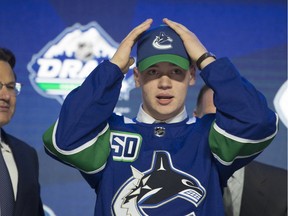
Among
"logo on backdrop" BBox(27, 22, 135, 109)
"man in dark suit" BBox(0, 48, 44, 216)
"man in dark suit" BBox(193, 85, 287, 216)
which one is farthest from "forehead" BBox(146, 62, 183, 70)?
"logo on backdrop" BBox(27, 22, 135, 109)

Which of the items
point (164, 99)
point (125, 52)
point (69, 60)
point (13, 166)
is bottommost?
point (13, 166)

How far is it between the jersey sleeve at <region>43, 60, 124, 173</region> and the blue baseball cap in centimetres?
8

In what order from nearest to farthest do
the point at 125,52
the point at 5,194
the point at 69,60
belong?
the point at 125,52
the point at 5,194
the point at 69,60

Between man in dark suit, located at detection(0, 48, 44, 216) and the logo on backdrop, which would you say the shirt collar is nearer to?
man in dark suit, located at detection(0, 48, 44, 216)

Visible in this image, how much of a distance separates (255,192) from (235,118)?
22.6 inches

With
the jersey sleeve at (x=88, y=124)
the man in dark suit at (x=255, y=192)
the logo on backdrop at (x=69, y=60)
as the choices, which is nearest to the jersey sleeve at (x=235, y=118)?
the jersey sleeve at (x=88, y=124)

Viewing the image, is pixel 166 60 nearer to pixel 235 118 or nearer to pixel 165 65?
pixel 165 65

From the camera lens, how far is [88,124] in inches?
55.9

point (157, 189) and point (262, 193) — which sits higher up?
point (262, 193)

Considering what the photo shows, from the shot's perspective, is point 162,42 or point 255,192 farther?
point 255,192

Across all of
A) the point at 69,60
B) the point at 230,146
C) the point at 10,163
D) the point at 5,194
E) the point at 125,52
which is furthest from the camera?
the point at 69,60

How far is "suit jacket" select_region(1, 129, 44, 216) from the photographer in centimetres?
188

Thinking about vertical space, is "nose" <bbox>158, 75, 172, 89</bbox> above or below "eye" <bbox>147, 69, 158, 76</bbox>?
below

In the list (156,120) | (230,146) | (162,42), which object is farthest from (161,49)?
(230,146)
